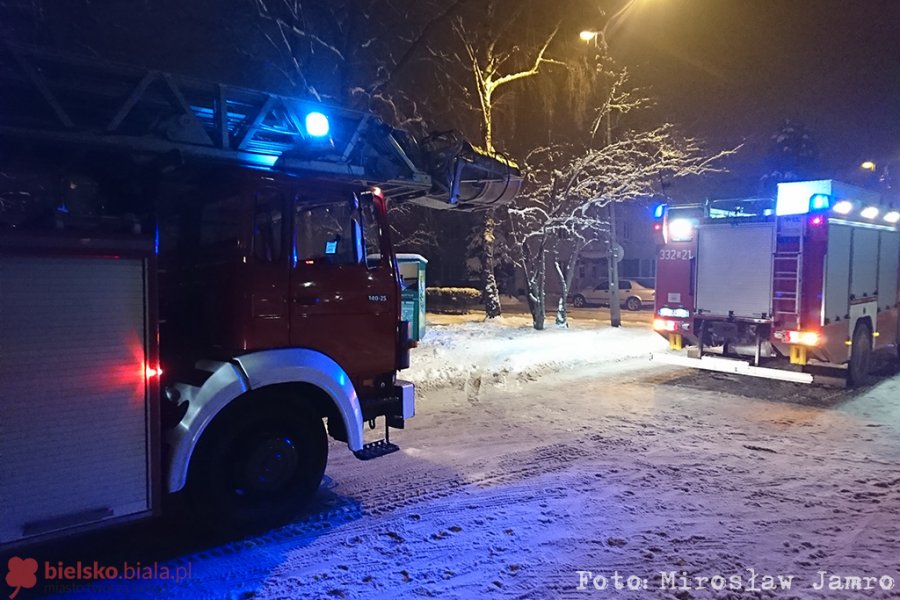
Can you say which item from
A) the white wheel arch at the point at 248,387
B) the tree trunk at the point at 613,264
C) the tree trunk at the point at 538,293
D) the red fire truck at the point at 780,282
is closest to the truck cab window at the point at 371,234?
the white wheel arch at the point at 248,387

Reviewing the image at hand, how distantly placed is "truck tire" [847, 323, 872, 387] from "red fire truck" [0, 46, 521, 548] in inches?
315

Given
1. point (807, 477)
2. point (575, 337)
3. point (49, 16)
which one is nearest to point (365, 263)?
point (807, 477)

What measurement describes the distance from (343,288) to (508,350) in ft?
25.2

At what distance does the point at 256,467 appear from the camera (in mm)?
4539

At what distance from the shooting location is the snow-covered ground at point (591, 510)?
12.7 ft

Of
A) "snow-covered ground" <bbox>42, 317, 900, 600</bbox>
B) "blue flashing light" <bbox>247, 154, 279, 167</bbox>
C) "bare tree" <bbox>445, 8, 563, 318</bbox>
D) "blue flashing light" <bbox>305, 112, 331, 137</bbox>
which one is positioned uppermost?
"bare tree" <bbox>445, 8, 563, 318</bbox>

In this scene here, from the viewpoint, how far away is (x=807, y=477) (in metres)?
5.71

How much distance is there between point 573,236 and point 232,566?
14264 millimetres

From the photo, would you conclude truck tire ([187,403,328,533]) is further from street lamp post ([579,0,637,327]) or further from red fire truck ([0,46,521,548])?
street lamp post ([579,0,637,327])

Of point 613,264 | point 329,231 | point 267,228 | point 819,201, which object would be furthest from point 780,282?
point 267,228

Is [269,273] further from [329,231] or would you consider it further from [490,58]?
[490,58]

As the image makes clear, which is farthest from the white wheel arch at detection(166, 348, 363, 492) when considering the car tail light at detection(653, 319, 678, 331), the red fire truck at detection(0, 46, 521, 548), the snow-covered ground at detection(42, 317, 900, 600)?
the car tail light at detection(653, 319, 678, 331)

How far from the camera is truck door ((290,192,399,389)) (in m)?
4.84

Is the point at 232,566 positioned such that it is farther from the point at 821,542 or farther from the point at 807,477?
the point at 807,477
